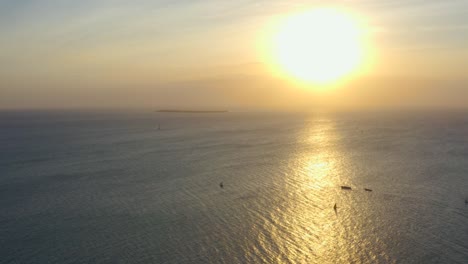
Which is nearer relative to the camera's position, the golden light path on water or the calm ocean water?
the golden light path on water

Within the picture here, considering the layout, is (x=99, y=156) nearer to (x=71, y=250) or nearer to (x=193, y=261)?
(x=71, y=250)

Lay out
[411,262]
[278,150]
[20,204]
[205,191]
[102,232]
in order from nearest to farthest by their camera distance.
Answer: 1. [411,262]
2. [102,232]
3. [20,204]
4. [205,191]
5. [278,150]

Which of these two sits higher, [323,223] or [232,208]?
[232,208]

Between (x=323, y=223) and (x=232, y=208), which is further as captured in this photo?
(x=232, y=208)

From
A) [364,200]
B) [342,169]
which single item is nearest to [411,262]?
[364,200]
